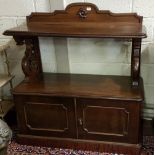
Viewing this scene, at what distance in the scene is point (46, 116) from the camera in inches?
78.2

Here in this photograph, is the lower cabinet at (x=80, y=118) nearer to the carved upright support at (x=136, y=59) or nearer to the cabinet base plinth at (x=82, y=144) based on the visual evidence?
the cabinet base plinth at (x=82, y=144)

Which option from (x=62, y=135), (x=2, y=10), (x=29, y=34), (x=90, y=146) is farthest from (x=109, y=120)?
(x=2, y=10)

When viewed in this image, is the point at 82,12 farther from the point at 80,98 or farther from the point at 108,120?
the point at 108,120

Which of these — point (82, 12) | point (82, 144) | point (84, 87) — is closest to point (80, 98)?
point (84, 87)

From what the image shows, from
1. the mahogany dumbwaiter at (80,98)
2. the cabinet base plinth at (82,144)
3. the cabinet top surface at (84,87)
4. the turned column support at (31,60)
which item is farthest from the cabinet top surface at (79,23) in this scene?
the cabinet base plinth at (82,144)

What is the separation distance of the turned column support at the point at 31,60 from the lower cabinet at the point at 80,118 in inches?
8.5

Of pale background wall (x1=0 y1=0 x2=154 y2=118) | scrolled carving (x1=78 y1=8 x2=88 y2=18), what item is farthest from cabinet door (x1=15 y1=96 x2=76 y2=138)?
scrolled carving (x1=78 y1=8 x2=88 y2=18)

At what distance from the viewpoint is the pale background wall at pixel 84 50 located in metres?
2.03

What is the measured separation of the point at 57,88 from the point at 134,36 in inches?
26.3

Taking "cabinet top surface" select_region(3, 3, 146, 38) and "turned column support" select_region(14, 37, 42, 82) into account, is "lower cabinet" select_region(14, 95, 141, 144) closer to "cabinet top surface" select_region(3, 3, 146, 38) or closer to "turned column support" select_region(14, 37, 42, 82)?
"turned column support" select_region(14, 37, 42, 82)

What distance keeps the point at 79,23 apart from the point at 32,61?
47 cm

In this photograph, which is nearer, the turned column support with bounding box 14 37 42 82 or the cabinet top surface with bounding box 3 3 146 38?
the cabinet top surface with bounding box 3 3 146 38

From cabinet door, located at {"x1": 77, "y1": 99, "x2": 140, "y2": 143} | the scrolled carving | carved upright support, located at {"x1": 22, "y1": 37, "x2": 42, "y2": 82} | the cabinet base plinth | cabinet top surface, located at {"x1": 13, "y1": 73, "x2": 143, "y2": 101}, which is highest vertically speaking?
the scrolled carving

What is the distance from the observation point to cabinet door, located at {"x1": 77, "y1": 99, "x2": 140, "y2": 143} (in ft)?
5.96
